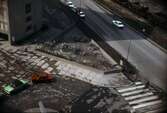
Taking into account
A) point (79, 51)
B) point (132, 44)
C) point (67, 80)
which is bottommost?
point (67, 80)

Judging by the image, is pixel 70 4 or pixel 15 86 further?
pixel 70 4

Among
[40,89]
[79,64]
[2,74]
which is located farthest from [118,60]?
[2,74]

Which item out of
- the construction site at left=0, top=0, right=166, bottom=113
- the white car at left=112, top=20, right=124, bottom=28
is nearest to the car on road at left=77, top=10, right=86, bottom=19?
the white car at left=112, top=20, right=124, bottom=28

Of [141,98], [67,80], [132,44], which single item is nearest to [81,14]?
[132,44]

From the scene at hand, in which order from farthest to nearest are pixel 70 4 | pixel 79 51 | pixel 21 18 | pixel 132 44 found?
1. pixel 70 4
2. pixel 132 44
3. pixel 21 18
4. pixel 79 51

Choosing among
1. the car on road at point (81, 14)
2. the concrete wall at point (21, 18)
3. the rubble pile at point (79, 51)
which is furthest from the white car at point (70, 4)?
the rubble pile at point (79, 51)

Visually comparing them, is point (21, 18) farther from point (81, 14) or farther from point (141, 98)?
point (141, 98)

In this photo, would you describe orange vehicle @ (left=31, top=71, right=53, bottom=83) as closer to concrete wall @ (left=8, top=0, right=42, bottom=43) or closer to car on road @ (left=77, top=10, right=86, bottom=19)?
concrete wall @ (left=8, top=0, right=42, bottom=43)
